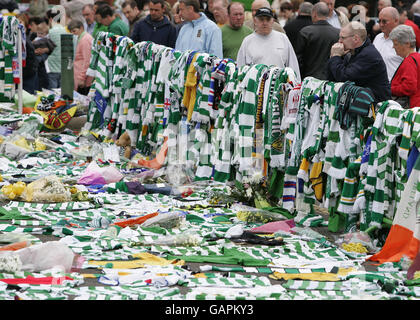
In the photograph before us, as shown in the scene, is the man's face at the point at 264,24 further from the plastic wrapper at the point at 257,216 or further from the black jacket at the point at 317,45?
the plastic wrapper at the point at 257,216

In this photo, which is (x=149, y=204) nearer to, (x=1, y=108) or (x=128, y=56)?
(x=128, y=56)

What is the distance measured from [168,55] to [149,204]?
3.06m

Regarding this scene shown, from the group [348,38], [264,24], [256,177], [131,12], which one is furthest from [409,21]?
[256,177]

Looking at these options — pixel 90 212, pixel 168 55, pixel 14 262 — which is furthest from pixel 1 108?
pixel 14 262

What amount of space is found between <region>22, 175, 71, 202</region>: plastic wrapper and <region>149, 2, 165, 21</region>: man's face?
5.21 meters

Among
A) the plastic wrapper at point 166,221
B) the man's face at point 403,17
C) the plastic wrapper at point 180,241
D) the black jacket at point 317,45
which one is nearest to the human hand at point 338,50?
the black jacket at point 317,45

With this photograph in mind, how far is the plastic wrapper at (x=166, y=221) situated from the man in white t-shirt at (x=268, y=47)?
3239mm

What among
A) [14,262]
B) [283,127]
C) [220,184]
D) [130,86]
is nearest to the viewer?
[14,262]

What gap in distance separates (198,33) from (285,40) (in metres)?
1.75

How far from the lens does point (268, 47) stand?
11320mm

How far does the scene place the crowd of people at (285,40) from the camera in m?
9.28

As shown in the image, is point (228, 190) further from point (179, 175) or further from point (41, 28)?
point (41, 28)

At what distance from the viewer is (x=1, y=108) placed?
51.9 feet

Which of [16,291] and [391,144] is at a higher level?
[391,144]
